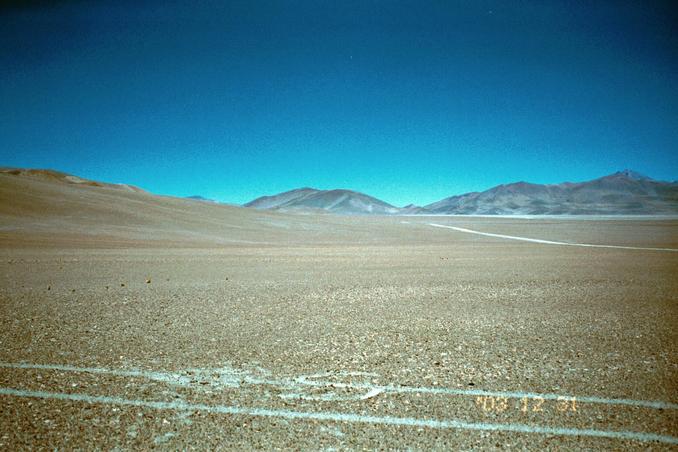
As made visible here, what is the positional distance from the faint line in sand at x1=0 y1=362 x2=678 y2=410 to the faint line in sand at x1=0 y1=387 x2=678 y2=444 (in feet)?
1.44

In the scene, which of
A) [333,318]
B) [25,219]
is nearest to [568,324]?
[333,318]

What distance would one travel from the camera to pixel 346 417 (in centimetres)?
379

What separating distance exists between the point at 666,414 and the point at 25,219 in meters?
41.0

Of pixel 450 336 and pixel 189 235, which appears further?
pixel 189 235

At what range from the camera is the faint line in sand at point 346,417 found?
3.52m

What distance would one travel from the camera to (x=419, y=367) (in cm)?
505

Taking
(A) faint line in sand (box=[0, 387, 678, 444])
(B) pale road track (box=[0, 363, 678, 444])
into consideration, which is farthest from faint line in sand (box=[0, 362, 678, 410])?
(A) faint line in sand (box=[0, 387, 678, 444])

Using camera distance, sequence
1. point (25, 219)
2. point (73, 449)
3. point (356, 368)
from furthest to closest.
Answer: point (25, 219), point (356, 368), point (73, 449)

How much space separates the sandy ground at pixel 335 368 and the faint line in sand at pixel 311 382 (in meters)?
0.02

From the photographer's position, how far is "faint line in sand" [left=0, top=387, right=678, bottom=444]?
352 centimetres

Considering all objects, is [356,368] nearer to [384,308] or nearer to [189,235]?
[384,308]
